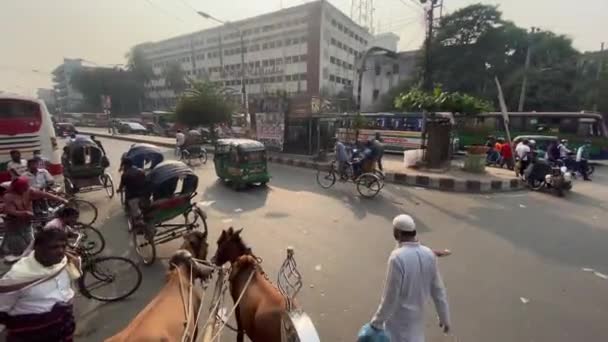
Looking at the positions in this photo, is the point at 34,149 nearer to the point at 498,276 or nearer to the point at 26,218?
the point at 26,218

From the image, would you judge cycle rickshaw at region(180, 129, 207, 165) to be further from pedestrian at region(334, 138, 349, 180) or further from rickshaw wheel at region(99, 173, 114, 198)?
pedestrian at region(334, 138, 349, 180)

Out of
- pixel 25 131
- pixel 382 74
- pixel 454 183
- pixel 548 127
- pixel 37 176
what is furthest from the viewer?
pixel 382 74

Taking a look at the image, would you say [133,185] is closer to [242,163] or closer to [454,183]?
[242,163]

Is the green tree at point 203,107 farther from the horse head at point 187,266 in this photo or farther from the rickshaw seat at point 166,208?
the horse head at point 187,266

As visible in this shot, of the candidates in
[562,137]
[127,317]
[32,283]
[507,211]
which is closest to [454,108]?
[507,211]

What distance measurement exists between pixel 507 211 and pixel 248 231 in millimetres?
6641

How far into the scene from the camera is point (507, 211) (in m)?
8.36

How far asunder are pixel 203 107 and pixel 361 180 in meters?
17.3

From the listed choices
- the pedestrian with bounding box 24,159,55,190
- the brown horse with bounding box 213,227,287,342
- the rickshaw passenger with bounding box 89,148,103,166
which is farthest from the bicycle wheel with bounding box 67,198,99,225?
the brown horse with bounding box 213,227,287,342

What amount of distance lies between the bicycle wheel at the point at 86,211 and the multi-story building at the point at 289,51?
46.4 metres

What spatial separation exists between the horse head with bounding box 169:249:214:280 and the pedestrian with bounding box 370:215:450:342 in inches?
58.8

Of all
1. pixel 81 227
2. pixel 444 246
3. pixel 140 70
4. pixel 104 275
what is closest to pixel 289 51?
pixel 140 70

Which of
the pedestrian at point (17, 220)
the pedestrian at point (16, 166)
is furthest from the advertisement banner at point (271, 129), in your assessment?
the pedestrian at point (17, 220)

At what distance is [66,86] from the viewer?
94.3 m
